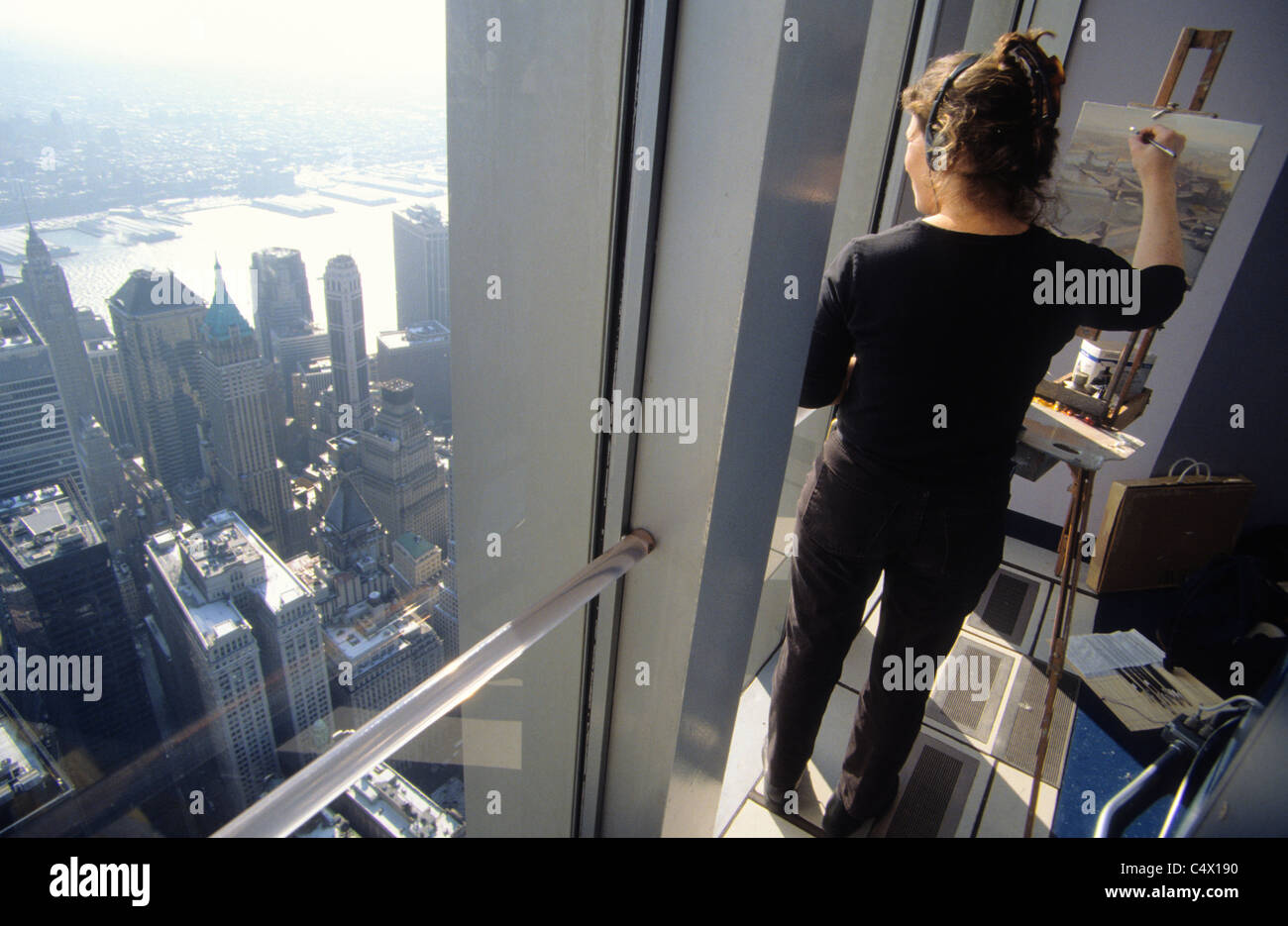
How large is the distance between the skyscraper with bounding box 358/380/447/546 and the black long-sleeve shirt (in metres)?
0.69

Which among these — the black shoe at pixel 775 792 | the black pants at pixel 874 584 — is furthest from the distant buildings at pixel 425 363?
the black shoe at pixel 775 792

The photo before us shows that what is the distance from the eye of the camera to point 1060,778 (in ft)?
6.84

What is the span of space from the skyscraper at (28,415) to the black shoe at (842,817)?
5.77 feet

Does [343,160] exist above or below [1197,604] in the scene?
above

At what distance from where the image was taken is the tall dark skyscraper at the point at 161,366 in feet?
2.41

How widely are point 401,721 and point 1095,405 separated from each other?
6.92 feet

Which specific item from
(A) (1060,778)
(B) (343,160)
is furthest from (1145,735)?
(B) (343,160)

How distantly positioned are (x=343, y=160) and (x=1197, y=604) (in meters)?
3.16

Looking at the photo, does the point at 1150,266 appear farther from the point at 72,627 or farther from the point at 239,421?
the point at 72,627

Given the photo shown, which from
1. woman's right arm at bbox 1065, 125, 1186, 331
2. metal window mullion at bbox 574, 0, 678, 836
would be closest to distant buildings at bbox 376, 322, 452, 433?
metal window mullion at bbox 574, 0, 678, 836

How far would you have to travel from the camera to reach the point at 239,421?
859 millimetres

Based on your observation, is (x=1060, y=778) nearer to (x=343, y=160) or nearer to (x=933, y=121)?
(x=933, y=121)
